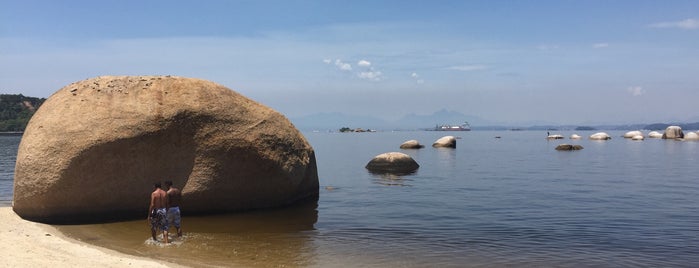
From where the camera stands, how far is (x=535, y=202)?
22.1m

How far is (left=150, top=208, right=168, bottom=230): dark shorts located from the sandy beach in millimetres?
1453

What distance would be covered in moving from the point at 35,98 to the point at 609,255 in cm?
17645

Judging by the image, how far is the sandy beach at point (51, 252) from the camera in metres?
10.3

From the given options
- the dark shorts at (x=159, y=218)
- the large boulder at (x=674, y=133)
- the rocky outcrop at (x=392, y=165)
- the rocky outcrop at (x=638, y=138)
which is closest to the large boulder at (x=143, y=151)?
the dark shorts at (x=159, y=218)

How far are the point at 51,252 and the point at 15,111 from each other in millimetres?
157966

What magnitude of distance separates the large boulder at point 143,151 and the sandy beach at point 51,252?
1805mm

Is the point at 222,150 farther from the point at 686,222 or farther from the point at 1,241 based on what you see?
the point at 686,222

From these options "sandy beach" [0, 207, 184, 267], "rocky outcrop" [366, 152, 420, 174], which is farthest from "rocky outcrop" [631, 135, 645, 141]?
"sandy beach" [0, 207, 184, 267]

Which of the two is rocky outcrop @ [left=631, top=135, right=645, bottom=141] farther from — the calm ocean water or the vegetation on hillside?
the vegetation on hillside

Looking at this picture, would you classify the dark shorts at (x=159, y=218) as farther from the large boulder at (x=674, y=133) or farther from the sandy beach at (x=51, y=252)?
the large boulder at (x=674, y=133)

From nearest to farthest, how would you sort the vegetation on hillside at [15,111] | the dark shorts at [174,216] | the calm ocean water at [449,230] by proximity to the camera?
the calm ocean water at [449,230] → the dark shorts at [174,216] → the vegetation on hillside at [15,111]

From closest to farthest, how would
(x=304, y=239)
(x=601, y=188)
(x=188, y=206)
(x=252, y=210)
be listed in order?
(x=304, y=239) → (x=188, y=206) → (x=252, y=210) → (x=601, y=188)

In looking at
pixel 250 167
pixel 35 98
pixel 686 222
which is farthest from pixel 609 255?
pixel 35 98

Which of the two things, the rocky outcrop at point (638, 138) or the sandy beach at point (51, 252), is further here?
the rocky outcrop at point (638, 138)
